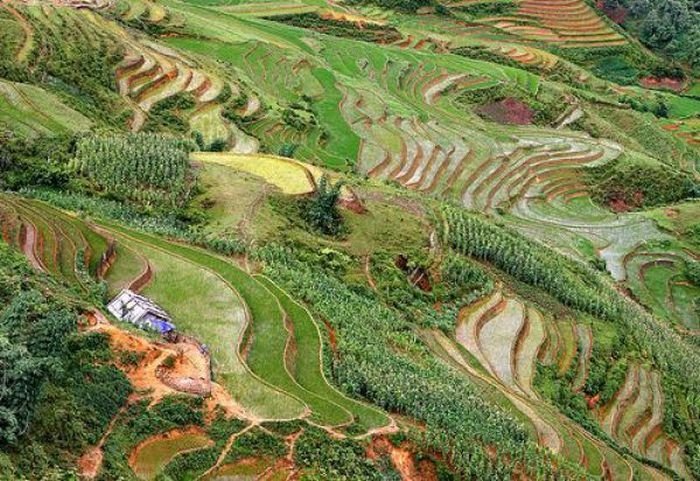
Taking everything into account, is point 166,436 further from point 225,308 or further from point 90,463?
point 225,308

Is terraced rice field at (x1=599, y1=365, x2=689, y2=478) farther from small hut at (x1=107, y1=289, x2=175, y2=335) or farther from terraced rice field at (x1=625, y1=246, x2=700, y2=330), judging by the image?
small hut at (x1=107, y1=289, x2=175, y2=335)

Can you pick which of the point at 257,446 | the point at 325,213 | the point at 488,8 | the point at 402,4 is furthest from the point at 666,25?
the point at 257,446

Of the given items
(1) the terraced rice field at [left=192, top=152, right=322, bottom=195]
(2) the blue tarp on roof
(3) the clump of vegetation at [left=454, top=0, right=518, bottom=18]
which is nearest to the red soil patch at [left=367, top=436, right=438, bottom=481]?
(2) the blue tarp on roof

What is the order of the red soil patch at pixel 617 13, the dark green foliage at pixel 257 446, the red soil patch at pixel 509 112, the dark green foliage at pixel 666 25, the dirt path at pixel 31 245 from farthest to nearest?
the red soil patch at pixel 617 13 < the dark green foliage at pixel 666 25 < the red soil patch at pixel 509 112 < the dirt path at pixel 31 245 < the dark green foliage at pixel 257 446

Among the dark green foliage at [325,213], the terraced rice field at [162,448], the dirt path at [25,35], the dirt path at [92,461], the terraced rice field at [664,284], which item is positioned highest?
the dirt path at [25,35]

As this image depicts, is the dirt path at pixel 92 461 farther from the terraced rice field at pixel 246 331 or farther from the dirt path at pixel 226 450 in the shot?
the terraced rice field at pixel 246 331

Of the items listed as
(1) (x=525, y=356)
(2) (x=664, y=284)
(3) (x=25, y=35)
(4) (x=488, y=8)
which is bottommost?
(2) (x=664, y=284)

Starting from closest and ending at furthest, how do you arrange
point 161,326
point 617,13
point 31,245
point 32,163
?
point 161,326 → point 31,245 → point 32,163 → point 617,13

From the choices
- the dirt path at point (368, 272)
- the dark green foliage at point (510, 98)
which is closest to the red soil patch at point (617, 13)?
the dark green foliage at point (510, 98)
